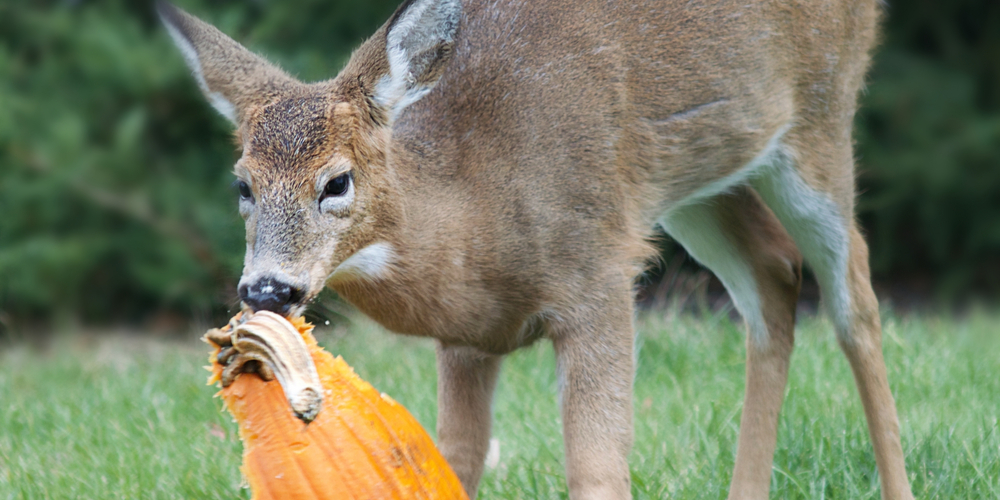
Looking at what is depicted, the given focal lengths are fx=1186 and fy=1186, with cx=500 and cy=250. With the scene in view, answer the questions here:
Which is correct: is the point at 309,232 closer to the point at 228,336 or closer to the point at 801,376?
the point at 228,336

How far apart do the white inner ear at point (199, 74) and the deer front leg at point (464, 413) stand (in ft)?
2.96

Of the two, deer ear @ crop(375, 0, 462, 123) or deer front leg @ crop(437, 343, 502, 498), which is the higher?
deer ear @ crop(375, 0, 462, 123)

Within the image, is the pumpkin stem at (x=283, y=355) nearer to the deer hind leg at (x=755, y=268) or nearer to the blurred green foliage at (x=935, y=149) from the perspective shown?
the deer hind leg at (x=755, y=268)

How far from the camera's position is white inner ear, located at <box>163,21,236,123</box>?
10.6 ft

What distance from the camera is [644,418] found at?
429 centimetres

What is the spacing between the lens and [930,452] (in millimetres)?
3705

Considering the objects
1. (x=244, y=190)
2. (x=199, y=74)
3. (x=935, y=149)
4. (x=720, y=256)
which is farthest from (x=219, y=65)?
(x=935, y=149)

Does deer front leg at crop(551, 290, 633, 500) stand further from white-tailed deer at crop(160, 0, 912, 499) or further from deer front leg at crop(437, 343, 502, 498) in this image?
deer front leg at crop(437, 343, 502, 498)

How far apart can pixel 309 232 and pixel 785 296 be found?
188 centimetres

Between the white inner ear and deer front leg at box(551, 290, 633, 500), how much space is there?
3.49ft

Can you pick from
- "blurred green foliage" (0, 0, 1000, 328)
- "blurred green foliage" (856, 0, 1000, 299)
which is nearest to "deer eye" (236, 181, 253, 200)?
"blurred green foliage" (0, 0, 1000, 328)

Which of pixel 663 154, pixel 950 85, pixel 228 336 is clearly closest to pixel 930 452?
pixel 663 154

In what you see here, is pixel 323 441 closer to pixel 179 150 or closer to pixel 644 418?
pixel 644 418

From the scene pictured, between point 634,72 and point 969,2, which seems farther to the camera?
point 969,2
